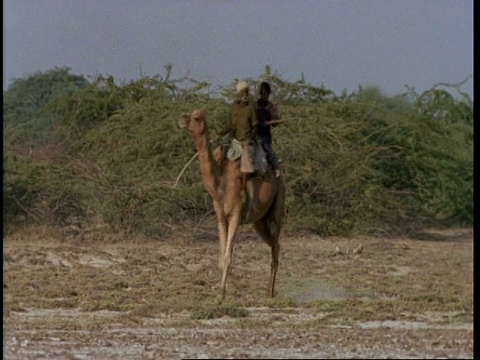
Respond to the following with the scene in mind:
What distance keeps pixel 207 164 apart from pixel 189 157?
9.09 feet

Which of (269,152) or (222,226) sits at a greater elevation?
(269,152)

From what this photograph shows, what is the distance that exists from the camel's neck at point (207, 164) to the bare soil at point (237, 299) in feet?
3.25

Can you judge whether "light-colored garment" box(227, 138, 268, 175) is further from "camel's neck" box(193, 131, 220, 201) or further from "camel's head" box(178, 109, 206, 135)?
"camel's head" box(178, 109, 206, 135)

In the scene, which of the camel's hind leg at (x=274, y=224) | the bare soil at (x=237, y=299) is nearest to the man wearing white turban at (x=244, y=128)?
the camel's hind leg at (x=274, y=224)

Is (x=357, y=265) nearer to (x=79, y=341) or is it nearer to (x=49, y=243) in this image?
(x=49, y=243)

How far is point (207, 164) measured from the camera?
31.1ft

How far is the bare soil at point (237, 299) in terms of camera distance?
8695mm

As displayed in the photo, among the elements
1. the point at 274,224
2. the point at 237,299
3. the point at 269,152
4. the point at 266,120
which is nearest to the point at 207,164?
the point at 269,152

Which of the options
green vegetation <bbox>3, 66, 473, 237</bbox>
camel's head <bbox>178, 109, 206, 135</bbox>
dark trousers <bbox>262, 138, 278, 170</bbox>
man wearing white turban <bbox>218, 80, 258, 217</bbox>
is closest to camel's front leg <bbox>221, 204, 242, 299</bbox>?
man wearing white turban <bbox>218, 80, 258, 217</bbox>

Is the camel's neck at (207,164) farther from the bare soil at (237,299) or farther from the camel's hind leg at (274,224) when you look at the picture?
the bare soil at (237,299)

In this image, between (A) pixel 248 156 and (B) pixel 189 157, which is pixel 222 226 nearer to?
(A) pixel 248 156

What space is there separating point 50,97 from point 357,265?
3.88 meters

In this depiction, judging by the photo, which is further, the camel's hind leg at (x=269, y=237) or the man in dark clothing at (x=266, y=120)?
the camel's hind leg at (x=269, y=237)
